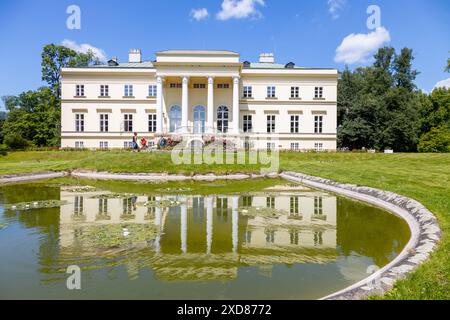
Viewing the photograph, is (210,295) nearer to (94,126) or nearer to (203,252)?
(203,252)

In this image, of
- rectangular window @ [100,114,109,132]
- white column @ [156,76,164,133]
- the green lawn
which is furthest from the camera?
rectangular window @ [100,114,109,132]

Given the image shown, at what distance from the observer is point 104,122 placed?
3831cm

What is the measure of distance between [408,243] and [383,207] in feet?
12.8

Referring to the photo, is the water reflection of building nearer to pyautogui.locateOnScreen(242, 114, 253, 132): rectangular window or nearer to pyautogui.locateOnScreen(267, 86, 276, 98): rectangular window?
pyautogui.locateOnScreen(242, 114, 253, 132): rectangular window

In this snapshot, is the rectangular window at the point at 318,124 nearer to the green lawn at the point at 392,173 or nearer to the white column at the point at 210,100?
the green lawn at the point at 392,173

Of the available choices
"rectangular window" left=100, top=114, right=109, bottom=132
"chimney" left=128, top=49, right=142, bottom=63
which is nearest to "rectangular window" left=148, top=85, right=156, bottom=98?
"rectangular window" left=100, top=114, right=109, bottom=132

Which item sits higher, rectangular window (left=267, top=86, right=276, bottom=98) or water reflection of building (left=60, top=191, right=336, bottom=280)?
rectangular window (left=267, top=86, right=276, bottom=98)

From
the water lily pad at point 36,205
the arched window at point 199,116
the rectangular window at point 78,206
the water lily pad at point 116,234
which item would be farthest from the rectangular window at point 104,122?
the water lily pad at point 116,234

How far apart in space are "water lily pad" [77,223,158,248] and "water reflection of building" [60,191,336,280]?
26cm

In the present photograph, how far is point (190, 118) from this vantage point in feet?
123

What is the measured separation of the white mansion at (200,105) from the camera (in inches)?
1474

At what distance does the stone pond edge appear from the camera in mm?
4064

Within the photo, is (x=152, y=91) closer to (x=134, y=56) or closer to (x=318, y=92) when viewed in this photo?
(x=134, y=56)
